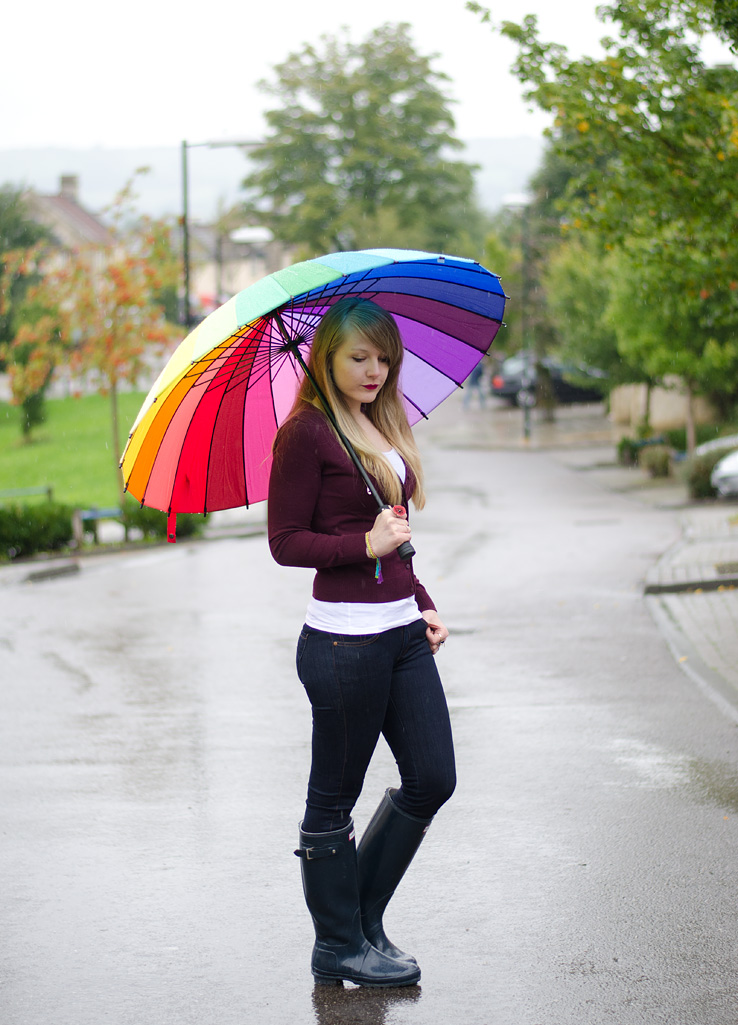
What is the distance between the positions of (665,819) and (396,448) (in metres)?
2.45

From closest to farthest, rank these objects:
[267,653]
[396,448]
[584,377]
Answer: [396,448]
[267,653]
[584,377]

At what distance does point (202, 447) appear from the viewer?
13.1ft

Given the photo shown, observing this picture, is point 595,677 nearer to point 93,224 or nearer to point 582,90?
point 582,90

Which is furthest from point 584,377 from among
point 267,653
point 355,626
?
point 355,626

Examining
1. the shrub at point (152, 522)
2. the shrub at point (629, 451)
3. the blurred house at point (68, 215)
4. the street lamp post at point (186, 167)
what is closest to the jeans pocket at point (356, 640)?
the shrub at point (152, 522)

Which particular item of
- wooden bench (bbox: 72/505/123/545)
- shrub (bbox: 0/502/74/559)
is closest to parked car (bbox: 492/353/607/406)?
wooden bench (bbox: 72/505/123/545)

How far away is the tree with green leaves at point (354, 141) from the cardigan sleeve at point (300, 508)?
5557 centimetres

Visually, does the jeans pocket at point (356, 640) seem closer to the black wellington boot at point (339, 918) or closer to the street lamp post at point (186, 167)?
the black wellington boot at point (339, 918)

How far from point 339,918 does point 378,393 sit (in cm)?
157

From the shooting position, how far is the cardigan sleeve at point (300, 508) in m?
3.45

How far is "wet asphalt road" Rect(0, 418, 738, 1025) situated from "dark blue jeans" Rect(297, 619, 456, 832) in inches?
23.2

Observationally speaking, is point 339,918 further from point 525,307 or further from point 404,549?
point 525,307

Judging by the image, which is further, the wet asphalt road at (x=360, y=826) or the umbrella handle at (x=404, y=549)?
the wet asphalt road at (x=360, y=826)

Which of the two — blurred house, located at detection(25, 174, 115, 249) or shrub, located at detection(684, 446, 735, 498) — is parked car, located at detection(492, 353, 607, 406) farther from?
blurred house, located at detection(25, 174, 115, 249)
